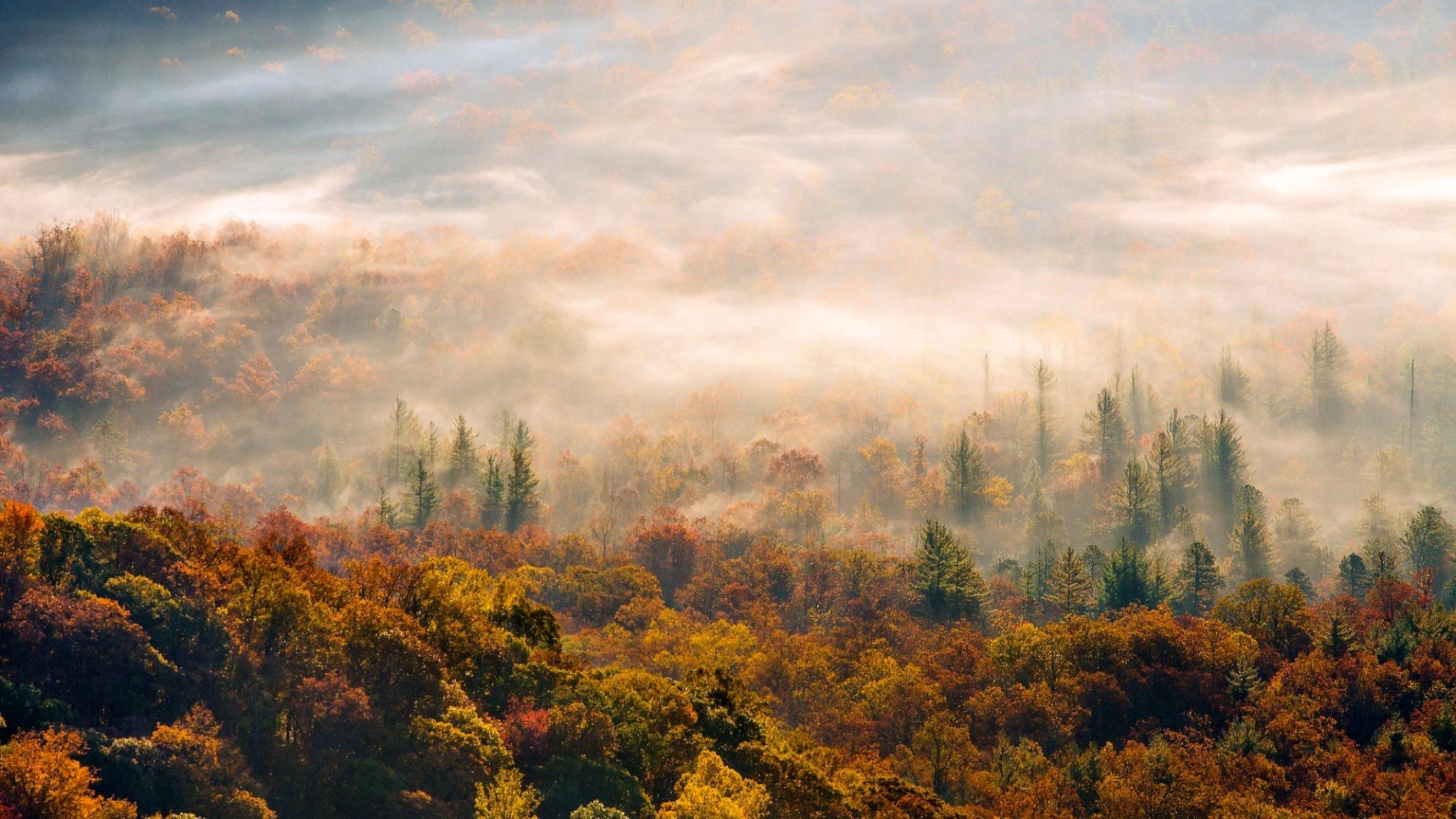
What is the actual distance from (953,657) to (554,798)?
66669mm

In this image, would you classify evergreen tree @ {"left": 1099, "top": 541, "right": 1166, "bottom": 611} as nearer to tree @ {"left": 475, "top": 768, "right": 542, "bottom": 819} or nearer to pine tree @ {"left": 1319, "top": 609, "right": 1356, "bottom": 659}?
pine tree @ {"left": 1319, "top": 609, "right": 1356, "bottom": 659}

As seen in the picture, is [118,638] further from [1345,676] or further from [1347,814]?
[1345,676]

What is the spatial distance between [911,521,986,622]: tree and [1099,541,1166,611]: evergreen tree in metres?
23.6

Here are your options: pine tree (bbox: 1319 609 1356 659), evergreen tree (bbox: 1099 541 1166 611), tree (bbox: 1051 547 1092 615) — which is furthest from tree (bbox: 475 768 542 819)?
evergreen tree (bbox: 1099 541 1166 611)

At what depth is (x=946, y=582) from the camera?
179875 mm

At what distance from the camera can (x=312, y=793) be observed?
281 ft

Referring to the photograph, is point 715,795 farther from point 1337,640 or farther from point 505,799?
point 1337,640

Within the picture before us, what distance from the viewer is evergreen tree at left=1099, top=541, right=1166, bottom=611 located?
195500 mm

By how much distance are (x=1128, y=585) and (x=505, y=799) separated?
436 feet

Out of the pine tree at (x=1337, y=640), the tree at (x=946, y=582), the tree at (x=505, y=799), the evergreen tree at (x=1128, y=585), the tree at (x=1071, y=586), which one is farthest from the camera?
the evergreen tree at (x=1128, y=585)

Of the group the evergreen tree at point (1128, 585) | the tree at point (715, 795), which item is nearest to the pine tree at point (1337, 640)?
the evergreen tree at point (1128, 585)

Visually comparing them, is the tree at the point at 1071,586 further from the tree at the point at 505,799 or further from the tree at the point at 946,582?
the tree at the point at 505,799

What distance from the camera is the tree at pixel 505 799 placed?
8562 cm

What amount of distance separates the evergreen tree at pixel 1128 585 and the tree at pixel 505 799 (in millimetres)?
127183
